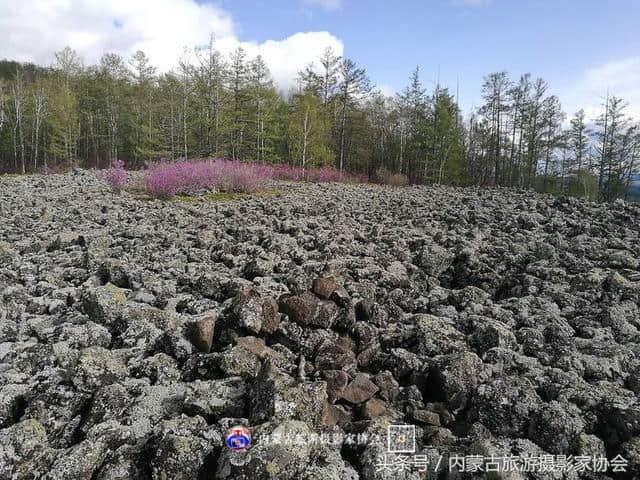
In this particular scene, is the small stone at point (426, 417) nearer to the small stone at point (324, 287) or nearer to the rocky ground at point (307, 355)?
the rocky ground at point (307, 355)

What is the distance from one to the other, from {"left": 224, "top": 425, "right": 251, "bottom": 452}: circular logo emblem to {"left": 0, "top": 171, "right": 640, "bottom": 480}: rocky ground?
0.12ft

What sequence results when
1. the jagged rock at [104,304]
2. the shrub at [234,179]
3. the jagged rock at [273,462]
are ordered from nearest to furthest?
the jagged rock at [273,462] → the jagged rock at [104,304] → the shrub at [234,179]

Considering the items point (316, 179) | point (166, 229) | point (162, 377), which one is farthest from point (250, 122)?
point (162, 377)

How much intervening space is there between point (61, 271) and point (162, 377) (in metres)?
2.36

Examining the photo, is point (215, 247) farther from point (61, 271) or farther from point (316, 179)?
point (316, 179)

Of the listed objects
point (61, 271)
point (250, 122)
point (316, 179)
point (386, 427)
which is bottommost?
point (386, 427)

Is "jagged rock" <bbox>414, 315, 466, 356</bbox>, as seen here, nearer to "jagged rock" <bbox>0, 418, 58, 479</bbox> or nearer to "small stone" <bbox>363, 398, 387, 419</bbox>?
"small stone" <bbox>363, 398, 387, 419</bbox>

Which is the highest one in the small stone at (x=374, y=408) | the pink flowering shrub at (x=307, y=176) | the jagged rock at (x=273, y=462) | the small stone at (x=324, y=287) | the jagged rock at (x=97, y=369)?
the pink flowering shrub at (x=307, y=176)

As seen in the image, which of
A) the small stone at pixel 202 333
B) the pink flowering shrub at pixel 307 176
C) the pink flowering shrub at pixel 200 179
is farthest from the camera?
the pink flowering shrub at pixel 307 176

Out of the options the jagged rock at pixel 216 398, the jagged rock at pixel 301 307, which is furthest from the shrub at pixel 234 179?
the jagged rock at pixel 216 398

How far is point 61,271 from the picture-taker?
13.2 feet

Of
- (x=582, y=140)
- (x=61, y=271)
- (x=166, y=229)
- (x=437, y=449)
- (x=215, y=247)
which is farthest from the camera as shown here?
(x=582, y=140)

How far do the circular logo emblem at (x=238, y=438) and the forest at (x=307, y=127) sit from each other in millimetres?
22239

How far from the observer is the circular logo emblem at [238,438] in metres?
1.69
